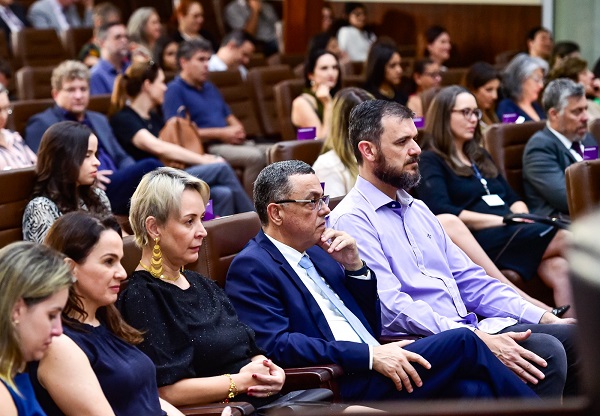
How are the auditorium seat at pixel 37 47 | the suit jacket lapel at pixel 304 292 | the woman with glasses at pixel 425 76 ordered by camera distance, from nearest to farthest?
the suit jacket lapel at pixel 304 292 < the woman with glasses at pixel 425 76 < the auditorium seat at pixel 37 47

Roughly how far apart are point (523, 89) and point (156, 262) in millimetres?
4151

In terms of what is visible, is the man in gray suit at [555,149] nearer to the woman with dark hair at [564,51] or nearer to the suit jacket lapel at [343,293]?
the suit jacket lapel at [343,293]

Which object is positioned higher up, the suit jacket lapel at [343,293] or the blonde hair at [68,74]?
the blonde hair at [68,74]

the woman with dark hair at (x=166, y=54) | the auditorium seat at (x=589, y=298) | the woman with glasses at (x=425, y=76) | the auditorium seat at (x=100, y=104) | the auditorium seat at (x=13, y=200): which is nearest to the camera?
the auditorium seat at (x=589, y=298)

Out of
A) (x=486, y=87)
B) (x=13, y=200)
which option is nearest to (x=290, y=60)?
(x=486, y=87)

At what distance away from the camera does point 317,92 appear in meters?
6.09

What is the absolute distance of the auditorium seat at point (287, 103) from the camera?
6338 mm

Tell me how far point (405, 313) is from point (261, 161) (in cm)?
315

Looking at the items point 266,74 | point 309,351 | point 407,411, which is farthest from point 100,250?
point 266,74

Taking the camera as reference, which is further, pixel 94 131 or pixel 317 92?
pixel 317 92

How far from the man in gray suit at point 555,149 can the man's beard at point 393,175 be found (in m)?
1.57

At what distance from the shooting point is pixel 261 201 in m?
2.81

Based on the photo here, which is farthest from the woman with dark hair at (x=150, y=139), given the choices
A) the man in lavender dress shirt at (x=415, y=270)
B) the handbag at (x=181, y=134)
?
the man in lavender dress shirt at (x=415, y=270)

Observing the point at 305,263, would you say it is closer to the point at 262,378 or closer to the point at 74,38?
the point at 262,378
